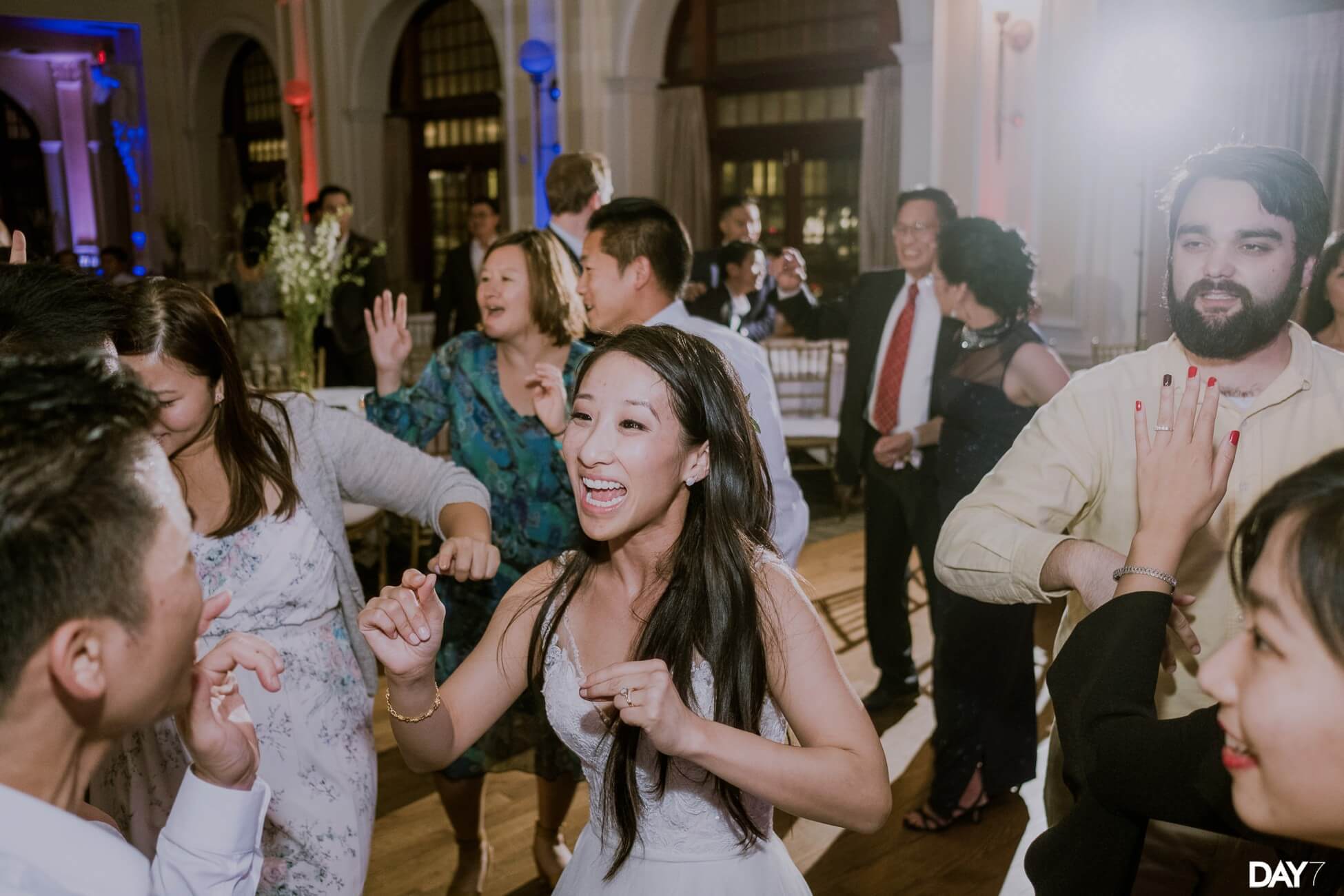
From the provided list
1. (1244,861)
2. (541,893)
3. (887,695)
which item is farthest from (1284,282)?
(887,695)

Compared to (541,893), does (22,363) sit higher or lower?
higher

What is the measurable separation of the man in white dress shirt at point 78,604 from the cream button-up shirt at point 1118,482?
3.47 feet

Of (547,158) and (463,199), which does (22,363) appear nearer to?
(547,158)

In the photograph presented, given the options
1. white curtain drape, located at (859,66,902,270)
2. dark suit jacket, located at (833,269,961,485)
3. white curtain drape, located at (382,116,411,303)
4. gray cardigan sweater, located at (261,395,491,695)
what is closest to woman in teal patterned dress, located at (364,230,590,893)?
gray cardigan sweater, located at (261,395,491,695)

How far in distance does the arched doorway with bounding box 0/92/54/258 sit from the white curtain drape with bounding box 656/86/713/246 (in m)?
10.8

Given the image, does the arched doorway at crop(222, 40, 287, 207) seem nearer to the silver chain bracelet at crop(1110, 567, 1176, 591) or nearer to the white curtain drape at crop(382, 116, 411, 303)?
the white curtain drape at crop(382, 116, 411, 303)

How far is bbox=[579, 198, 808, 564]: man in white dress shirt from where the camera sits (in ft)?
8.01

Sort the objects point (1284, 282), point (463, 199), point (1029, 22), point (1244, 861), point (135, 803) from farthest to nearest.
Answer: point (463, 199), point (1029, 22), point (135, 803), point (1284, 282), point (1244, 861)

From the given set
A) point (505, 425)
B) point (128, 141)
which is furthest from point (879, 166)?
point (128, 141)

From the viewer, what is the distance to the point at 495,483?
2.41 metres

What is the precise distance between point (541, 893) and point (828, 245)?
20.8 feet

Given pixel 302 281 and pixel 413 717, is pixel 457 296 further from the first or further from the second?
pixel 413 717

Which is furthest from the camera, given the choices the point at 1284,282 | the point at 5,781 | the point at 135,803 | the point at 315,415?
the point at 315,415

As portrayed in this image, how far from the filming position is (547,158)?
8711 millimetres
